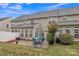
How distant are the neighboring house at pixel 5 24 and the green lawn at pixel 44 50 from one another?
23 cm

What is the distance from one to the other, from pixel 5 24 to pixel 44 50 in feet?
2.13

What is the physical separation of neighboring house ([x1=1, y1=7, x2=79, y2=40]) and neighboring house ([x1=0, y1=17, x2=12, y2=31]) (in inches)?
2.1

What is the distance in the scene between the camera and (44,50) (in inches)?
191

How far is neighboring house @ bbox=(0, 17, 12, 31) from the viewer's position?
485 centimetres

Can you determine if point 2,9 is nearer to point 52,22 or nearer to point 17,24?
point 17,24

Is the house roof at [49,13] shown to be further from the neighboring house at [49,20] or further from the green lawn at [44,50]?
the green lawn at [44,50]

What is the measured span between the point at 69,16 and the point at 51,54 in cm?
58

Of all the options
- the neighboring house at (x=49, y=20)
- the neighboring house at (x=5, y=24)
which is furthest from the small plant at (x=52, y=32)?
the neighboring house at (x=5, y=24)

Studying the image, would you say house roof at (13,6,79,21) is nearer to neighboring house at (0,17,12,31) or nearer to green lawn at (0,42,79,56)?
neighboring house at (0,17,12,31)

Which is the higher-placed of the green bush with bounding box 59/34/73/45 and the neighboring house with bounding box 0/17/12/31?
the neighboring house with bounding box 0/17/12/31

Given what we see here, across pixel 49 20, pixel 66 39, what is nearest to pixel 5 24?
pixel 49 20

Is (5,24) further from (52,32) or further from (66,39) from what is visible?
(66,39)

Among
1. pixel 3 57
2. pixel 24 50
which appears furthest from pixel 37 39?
pixel 3 57

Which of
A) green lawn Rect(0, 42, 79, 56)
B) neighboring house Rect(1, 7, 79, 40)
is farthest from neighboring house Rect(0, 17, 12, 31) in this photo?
green lawn Rect(0, 42, 79, 56)
